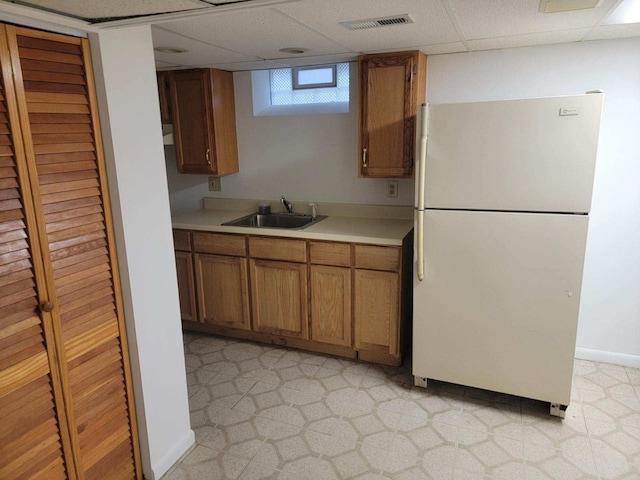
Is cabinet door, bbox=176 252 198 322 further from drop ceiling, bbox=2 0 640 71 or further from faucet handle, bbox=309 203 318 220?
drop ceiling, bbox=2 0 640 71

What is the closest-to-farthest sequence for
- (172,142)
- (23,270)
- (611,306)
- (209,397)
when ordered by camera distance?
(23,270)
(209,397)
(611,306)
(172,142)

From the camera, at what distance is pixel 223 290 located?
129 inches

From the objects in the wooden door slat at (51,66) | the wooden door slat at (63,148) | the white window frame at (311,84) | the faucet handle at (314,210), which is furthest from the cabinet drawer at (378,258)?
the wooden door slat at (51,66)

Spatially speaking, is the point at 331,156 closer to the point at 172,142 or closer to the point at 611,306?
the point at 172,142

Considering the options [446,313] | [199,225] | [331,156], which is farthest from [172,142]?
[446,313]

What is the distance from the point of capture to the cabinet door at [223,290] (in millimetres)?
3205

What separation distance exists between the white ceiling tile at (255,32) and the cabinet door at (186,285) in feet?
4.93

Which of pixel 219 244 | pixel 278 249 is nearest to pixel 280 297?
pixel 278 249

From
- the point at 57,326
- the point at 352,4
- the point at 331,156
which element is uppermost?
the point at 352,4

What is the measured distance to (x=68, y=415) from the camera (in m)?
1.65

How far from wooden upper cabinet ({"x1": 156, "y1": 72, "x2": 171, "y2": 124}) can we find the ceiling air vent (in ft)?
5.77

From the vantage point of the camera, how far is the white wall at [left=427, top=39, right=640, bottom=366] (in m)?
2.62

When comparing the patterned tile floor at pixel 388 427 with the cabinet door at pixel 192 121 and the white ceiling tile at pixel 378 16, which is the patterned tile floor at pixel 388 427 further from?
the white ceiling tile at pixel 378 16

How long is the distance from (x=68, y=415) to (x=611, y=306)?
9.96 ft
